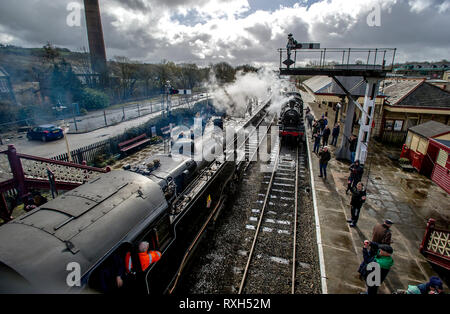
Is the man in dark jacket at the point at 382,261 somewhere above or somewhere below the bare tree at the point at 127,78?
below

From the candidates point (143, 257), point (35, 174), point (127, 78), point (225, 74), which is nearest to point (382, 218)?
point (143, 257)

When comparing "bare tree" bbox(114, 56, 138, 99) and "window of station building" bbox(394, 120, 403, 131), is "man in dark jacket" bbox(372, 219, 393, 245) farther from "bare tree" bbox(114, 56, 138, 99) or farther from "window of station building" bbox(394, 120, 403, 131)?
"bare tree" bbox(114, 56, 138, 99)

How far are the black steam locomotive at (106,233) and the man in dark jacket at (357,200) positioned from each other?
476 cm

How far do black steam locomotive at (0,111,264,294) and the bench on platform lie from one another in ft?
34.9

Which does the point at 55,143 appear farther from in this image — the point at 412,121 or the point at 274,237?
the point at 412,121

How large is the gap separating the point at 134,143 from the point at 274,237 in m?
13.4

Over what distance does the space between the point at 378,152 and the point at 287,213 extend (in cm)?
1026

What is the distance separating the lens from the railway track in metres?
5.91

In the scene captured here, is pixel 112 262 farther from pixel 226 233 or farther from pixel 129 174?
pixel 226 233

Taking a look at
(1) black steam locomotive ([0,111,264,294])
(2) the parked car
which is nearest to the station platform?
(1) black steam locomotive ([0,111,264,294])

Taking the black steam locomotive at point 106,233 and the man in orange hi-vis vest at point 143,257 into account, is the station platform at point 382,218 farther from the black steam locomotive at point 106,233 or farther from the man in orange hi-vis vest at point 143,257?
the man in orange hi-vis vest at point 143,257

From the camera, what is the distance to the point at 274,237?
24.7ft

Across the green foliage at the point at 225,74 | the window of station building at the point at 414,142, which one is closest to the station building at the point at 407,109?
the window of station building at the point at 414,142

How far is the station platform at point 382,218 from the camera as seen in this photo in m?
5.88
